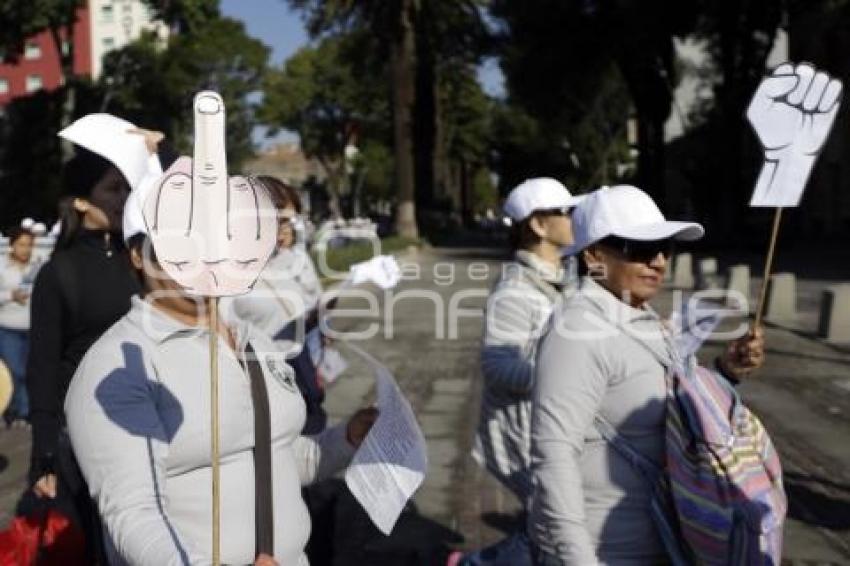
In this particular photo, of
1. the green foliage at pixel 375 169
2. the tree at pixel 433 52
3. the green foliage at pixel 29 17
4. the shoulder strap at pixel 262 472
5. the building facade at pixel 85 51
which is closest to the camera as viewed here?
the shoulder strap at pixel 262 472

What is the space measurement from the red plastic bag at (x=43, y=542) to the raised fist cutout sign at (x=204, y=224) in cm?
117

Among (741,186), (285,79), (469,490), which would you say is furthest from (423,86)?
(469,490)

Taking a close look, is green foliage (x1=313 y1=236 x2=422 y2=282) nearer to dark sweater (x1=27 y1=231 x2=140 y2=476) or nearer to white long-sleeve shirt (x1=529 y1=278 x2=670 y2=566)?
dark sweater (x1=27 y1=231 x2=140 y2=476)

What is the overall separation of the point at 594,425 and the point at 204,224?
1.11m

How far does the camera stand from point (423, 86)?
3847 centimetres

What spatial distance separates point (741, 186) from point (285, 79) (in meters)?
33.1

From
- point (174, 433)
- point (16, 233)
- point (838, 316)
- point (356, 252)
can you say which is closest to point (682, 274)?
point (356, 252)

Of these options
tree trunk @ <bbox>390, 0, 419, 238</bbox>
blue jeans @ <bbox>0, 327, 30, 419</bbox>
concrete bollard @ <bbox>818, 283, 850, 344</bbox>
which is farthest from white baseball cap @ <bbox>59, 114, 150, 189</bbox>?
tree trunk @ <bbox>390, 0, 419, 238</bbox>

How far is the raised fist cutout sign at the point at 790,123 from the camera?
2736mm

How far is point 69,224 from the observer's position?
3.28 metres

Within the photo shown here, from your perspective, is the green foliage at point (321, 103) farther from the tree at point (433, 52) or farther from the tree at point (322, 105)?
the tree at point (433, 52)

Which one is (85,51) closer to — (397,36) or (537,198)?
(397,36)

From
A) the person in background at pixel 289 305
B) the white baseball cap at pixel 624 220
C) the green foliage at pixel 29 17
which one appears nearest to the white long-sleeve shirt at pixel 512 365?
the person in background at pixel 289 305

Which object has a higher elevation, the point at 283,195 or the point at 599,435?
the point at 283,195
